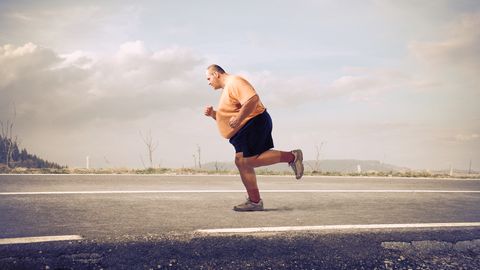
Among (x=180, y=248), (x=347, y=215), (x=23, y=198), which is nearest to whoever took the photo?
(x=180, y=248)

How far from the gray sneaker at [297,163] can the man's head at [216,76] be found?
1402mm

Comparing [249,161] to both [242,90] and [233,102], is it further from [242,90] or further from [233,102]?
[242,90]

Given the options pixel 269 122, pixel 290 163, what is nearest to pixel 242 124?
pixel 269 122

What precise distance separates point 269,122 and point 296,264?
2244 mm

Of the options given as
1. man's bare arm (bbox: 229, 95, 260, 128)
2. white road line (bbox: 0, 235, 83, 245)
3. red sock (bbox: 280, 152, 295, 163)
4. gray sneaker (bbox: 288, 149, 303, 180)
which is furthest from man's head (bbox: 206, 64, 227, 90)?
white road line (bbox: 0, 235, 83, 245)

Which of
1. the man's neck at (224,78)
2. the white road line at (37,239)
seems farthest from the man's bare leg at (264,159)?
the white road line at (37,239)

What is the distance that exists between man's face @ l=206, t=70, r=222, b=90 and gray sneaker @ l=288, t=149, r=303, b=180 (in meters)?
1.42

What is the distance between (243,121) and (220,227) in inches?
52.0

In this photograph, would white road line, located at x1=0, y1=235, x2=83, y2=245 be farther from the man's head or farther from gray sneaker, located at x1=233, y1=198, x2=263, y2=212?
the man's head

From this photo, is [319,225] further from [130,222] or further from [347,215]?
[130,222]

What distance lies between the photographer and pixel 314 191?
7.93m

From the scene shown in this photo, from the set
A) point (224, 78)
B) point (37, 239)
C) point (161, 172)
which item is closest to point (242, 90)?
point (224, 78)

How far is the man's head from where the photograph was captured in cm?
521

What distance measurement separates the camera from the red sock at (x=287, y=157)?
5531 mm
